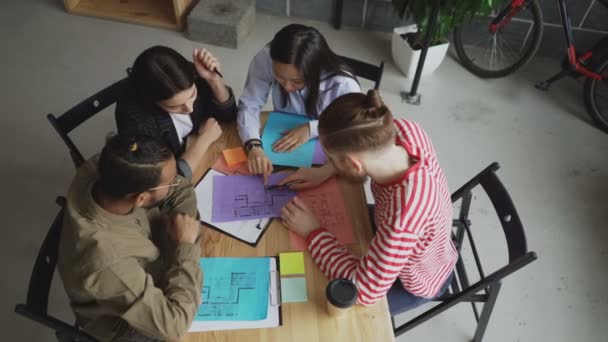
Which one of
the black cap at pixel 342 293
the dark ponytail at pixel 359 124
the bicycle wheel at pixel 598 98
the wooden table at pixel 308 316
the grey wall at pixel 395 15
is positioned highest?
the dark ponytail at pixel 359 124

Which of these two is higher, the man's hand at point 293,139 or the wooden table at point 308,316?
the man's hand at point 293,139

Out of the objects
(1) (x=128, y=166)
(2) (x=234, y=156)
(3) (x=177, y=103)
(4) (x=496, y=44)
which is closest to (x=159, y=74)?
(3) (x=177, y=103)

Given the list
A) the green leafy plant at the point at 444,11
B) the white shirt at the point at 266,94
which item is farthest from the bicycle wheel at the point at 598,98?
the white shirt at the point at 266,94

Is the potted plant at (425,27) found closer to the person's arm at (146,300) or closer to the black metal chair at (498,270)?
the black metal chair at (498,270)

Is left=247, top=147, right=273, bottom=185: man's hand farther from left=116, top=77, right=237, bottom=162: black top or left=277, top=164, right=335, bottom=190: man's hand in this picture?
left=116, top=77, right=237, bottom=162: black top

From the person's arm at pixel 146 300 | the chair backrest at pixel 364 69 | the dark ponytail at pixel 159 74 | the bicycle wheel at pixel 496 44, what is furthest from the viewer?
the bicycle wheel at pixel 496 44

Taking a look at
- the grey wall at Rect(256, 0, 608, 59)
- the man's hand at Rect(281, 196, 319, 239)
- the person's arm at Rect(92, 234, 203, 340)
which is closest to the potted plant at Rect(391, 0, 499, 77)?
the grey wall at Rect(256, 0, 608, 59)

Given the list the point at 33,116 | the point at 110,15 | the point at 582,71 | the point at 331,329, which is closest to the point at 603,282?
the point at 582,71

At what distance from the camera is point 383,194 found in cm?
118

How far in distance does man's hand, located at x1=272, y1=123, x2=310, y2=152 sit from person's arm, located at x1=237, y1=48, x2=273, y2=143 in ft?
0.25

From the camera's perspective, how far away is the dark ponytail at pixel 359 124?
1.03 metres

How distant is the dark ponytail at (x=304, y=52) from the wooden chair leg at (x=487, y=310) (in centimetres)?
88

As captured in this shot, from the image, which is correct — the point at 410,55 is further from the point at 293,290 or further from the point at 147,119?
the point at 293,290

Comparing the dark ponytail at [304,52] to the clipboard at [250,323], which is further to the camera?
the dark ponytail at [304,52]
